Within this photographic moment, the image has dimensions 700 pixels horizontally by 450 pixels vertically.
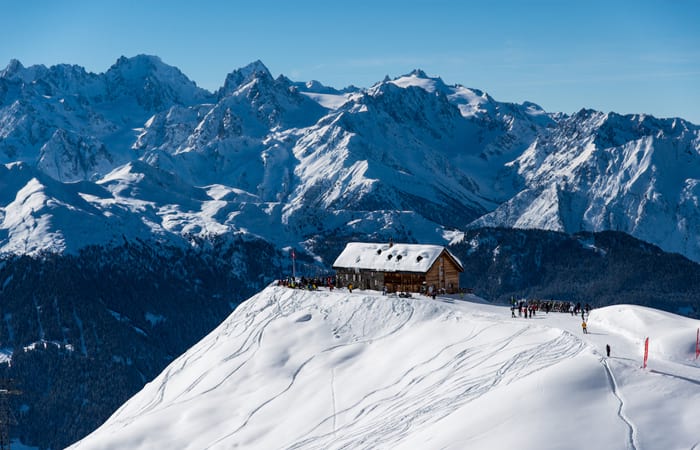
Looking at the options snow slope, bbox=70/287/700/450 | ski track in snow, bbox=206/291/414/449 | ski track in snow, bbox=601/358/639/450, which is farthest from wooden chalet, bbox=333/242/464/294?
ski track in snow, bbox=601/358/639/450

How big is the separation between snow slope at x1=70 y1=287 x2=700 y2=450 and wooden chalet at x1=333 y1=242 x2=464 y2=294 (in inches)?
262

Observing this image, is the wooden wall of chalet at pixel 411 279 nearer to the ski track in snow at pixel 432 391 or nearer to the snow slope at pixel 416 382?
the snow slope at pixel 416 382

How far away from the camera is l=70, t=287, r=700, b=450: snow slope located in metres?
56.9

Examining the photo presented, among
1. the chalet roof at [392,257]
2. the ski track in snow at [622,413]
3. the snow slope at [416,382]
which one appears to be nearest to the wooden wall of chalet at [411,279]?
the chalet roof at [392,257]

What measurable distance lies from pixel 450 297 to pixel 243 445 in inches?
1377

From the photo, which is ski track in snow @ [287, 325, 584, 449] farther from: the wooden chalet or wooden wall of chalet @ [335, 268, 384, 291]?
wooden wall of chalet @ [335, 268, 384, 291]

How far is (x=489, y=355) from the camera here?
76438 mm

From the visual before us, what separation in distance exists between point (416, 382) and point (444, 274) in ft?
108

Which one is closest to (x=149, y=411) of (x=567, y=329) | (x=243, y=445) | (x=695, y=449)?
(x=243, y=445)

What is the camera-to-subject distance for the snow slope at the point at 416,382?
5685 cm

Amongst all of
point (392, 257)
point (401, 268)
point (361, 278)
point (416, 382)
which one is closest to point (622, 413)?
point (416, 382)

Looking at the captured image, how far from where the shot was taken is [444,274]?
109125 mm

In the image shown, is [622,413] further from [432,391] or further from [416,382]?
[416,382]

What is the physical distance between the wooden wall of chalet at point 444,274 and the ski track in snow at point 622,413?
43606 mm
